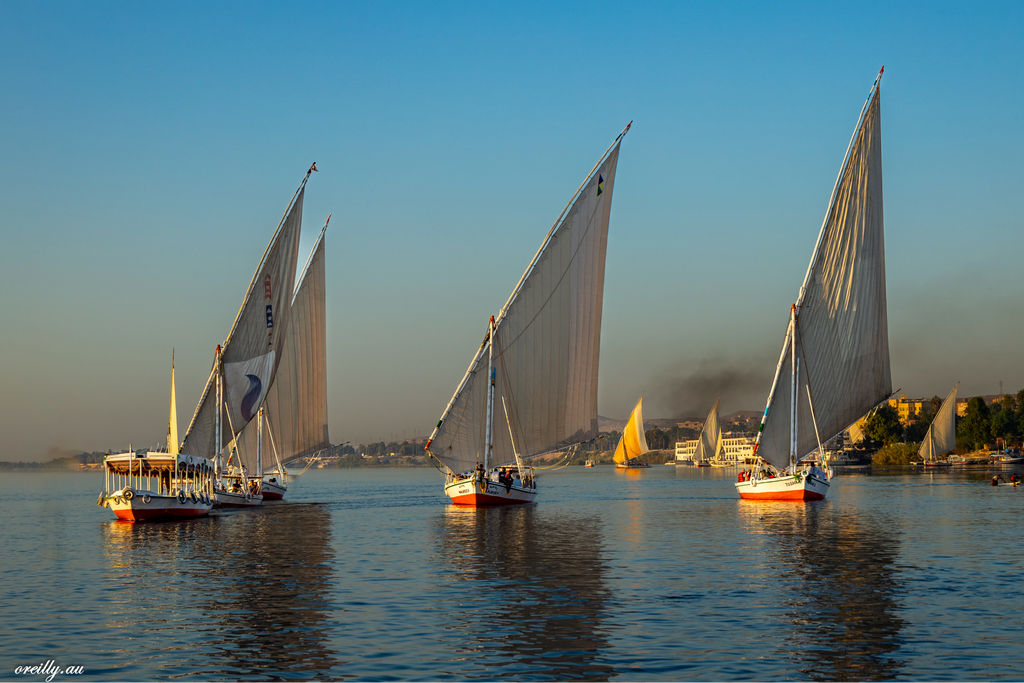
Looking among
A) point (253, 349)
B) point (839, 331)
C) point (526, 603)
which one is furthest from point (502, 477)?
point (526, 603)

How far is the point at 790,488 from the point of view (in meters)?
79.0

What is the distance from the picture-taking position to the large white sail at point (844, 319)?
76.4 metres

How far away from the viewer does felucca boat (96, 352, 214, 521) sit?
6856 cm

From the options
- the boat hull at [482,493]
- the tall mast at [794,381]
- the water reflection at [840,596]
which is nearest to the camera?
the water reflection at [840,596]

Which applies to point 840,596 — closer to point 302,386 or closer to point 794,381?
point 794,381

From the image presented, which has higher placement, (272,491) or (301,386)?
(301,386)

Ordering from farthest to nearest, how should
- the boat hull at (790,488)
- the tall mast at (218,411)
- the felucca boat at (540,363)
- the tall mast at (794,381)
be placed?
the boat hull at (790,488) < the tall mast at (794,381) < the tall mast at (218,411) < the felucca boat at (540,363)

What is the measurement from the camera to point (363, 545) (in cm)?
5097

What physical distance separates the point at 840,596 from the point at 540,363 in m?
45.2

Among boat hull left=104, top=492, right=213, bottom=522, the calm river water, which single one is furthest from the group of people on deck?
boat hull left=104, top=492, right=213, bottom=522

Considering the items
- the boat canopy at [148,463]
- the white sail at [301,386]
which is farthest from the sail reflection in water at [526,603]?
the white sail at [301,386]

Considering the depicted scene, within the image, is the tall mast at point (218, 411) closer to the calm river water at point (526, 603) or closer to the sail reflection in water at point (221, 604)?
the calm river water at point (526, 603)

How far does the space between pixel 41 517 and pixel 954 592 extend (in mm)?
79610

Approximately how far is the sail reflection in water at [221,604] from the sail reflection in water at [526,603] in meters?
3.80
